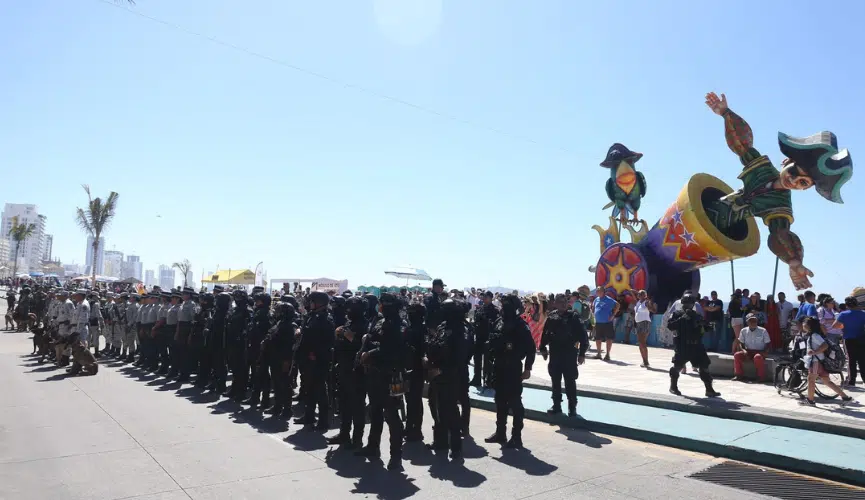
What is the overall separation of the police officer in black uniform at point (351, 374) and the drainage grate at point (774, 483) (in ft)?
11.9

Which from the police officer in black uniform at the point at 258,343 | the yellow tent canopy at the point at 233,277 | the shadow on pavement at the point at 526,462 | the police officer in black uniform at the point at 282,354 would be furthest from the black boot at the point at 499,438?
the yellow tent canopy at the point at 233,277

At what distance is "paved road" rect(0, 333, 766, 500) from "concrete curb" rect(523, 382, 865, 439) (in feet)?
5.29

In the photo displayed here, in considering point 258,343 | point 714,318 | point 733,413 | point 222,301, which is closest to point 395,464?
point 258,343

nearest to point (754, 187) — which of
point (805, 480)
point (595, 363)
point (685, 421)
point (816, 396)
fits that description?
point (595, 363)

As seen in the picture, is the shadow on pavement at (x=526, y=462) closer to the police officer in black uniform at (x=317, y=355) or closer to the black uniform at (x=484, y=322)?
the black uniform at (x=484, y=322)

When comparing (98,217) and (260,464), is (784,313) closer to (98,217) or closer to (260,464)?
(260,464)

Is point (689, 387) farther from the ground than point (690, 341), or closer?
closer

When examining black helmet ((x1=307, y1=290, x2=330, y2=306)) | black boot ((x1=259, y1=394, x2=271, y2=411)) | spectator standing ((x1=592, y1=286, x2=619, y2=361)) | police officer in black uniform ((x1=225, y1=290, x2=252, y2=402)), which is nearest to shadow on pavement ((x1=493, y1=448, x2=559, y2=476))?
black helmet ((x1=307, y1=290, x2=330, y2=306))

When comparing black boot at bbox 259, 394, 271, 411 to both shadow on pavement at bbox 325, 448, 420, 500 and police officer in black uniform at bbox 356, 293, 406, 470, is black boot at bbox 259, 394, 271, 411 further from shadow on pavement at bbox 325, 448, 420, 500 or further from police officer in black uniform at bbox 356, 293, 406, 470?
police officer in black uniform at bbox 356, 293, 406, 470

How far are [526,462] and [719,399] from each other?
412 centimetres

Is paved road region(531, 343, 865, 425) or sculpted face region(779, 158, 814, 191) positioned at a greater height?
sculpted face region(779, 158, 814, 191)

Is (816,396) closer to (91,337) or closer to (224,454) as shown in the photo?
(224,454)

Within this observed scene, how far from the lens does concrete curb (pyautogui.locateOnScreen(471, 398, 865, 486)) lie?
5.70m

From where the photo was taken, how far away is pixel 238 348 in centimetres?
936
